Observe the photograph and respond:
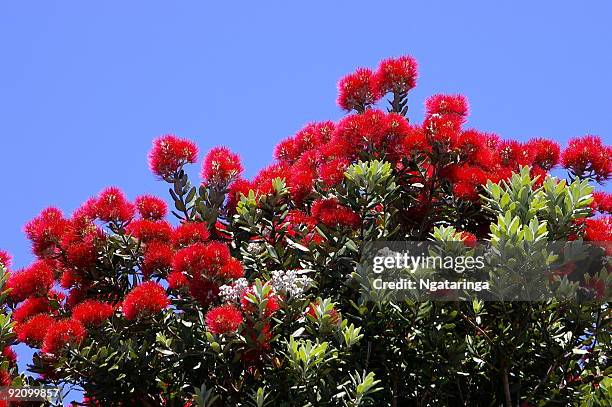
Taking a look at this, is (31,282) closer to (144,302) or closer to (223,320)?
(144,302)

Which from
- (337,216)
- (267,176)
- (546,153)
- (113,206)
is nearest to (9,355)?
(113,206)

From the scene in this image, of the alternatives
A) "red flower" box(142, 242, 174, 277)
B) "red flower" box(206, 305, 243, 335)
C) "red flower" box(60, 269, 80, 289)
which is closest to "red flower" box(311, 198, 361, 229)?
"red flower" box(206, 305, 243, 335)

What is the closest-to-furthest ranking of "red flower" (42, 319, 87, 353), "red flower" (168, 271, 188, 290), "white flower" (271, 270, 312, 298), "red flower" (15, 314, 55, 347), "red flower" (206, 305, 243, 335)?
"red flower" (206, 305, 243, 335)
"white flower" (271, 270, 312, 298)
"red flower" (42, 319, 87, 353)
"red flower" (168, 271, 188, 290)
"red flower" (15, 314, 55, 347)

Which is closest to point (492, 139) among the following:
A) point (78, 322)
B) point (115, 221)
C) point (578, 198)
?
point (578, 198)

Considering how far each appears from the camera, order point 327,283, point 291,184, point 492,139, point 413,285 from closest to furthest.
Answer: point 413,285
point 327,283
point 291,184
point 492,139

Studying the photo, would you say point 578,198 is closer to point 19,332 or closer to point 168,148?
point 168,148

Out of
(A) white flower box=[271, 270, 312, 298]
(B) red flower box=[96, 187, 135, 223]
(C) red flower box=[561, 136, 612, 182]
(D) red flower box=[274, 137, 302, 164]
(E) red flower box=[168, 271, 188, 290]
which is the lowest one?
(A) white flower box=[271, 270, 312, 298]

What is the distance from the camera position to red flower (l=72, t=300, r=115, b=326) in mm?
5637

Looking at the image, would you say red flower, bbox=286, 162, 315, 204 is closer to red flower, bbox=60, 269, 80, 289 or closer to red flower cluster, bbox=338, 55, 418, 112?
red flower cluster, bbox=338, 55, 418, 112

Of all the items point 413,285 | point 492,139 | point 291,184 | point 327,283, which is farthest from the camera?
point 492,139

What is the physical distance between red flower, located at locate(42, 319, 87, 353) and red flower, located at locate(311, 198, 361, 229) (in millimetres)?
1560

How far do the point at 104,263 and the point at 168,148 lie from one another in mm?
906

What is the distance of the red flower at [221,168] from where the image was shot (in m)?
6.52

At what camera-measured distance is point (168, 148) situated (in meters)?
6.58
